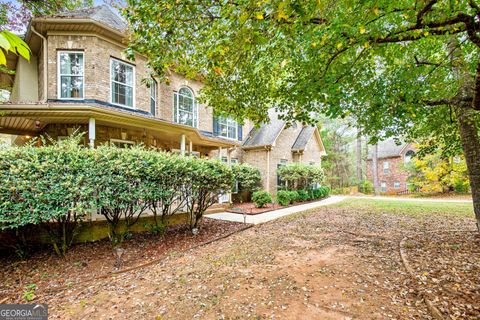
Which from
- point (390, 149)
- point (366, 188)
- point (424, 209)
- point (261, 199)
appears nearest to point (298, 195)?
point (261, 199)

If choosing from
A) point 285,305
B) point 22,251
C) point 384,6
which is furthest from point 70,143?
point 384,6

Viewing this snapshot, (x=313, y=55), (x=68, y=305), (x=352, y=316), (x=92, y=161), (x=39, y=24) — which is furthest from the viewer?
(x=39, y=24)

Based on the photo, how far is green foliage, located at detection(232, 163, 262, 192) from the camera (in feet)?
44.0

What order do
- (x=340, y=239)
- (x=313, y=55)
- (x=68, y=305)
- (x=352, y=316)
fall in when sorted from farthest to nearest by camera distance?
(x=340, y=239), (x=313, y=55), (x=68, y=305), (x=352, y=316)

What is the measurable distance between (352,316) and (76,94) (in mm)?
10932

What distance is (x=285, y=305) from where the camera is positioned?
329 cm

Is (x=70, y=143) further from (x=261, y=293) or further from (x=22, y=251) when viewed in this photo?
(x=261, y=293)

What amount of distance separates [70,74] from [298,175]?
12.6 metres

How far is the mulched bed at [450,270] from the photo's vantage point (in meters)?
3.06

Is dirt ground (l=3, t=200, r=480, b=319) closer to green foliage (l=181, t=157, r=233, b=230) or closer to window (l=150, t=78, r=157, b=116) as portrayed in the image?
green foliage (l=181, t=157, r=233, b=230)

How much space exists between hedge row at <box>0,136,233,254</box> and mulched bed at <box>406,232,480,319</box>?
5575 mm
